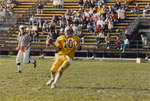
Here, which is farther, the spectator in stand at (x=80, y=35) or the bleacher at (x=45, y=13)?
the bleacher at (x=45, y=13)

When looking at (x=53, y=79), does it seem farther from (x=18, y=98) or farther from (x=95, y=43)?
(x=95, y=43)

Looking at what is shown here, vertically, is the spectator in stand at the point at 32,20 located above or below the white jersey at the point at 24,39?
below

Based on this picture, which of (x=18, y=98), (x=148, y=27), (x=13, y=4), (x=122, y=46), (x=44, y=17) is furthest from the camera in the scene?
(x=13, y=4)

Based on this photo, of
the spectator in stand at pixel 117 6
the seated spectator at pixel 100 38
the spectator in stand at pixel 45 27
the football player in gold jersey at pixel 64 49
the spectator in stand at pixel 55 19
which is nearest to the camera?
the football player in gold jersey at pixel 64 49

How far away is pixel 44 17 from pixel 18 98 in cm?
2872

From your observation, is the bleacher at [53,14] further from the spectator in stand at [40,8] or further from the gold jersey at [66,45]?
the gold jersey at [66,45]

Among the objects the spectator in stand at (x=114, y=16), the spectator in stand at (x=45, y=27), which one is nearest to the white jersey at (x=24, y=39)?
the spectator in stand at (x=114, y=16)

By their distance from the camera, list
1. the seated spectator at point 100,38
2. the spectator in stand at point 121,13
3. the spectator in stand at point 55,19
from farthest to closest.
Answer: the spectator in stand at point 55,19
the spectator in stand at point 121,13
the seated spectator at point 100,38

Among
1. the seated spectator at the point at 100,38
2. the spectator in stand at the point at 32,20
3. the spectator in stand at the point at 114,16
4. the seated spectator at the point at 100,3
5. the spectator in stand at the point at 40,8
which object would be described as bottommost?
the seated spectator at the point at 100,38

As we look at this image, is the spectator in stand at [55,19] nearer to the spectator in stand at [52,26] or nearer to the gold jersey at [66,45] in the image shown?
the spectator in stand at [52,26]

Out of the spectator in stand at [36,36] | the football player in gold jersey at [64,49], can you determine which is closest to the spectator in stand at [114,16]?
the spectator in stand at [36,36]

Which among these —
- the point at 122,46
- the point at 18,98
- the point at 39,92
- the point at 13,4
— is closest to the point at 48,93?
the point at 39,92

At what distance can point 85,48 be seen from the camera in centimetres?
3334

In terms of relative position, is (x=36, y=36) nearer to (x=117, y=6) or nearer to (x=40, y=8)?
(x=40, y=8)
